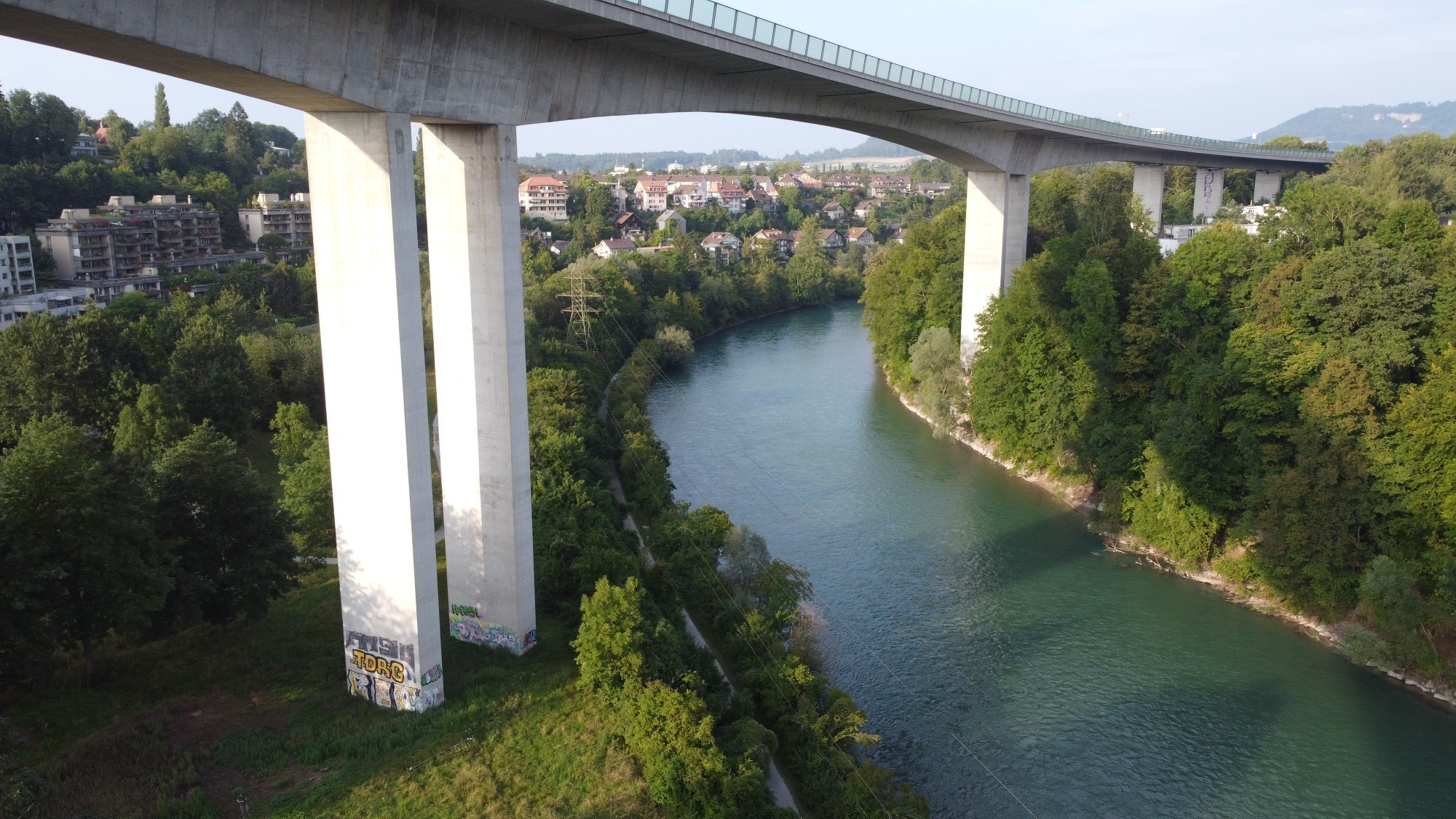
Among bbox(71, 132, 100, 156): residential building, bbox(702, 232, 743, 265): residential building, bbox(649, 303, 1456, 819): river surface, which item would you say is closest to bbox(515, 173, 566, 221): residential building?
bbox(702, 232, 743, 265): residential building

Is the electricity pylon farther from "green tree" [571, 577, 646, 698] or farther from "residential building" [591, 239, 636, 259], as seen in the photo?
"green tree" [571, 577, 646, 698]

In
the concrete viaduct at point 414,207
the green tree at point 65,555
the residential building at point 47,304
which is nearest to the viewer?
the concrete viaduct at point 414,207

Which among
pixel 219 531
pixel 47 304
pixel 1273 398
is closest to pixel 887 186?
pixel 47 304

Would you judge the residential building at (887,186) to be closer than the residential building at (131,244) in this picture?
No

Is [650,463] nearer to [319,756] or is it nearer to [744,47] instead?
[744,47]

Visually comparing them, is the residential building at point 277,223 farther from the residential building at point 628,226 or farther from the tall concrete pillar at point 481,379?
the tall concrete pillar at point 481,379

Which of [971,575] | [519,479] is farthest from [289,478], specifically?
[971,575]

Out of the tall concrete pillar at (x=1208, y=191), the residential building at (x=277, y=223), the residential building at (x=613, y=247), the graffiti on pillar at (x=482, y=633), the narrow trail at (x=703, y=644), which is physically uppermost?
the tall concrete pillar at (x=1208, y=191)

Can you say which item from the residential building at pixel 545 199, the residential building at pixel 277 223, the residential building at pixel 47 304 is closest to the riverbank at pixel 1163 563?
the residential building at pixel 47 304
